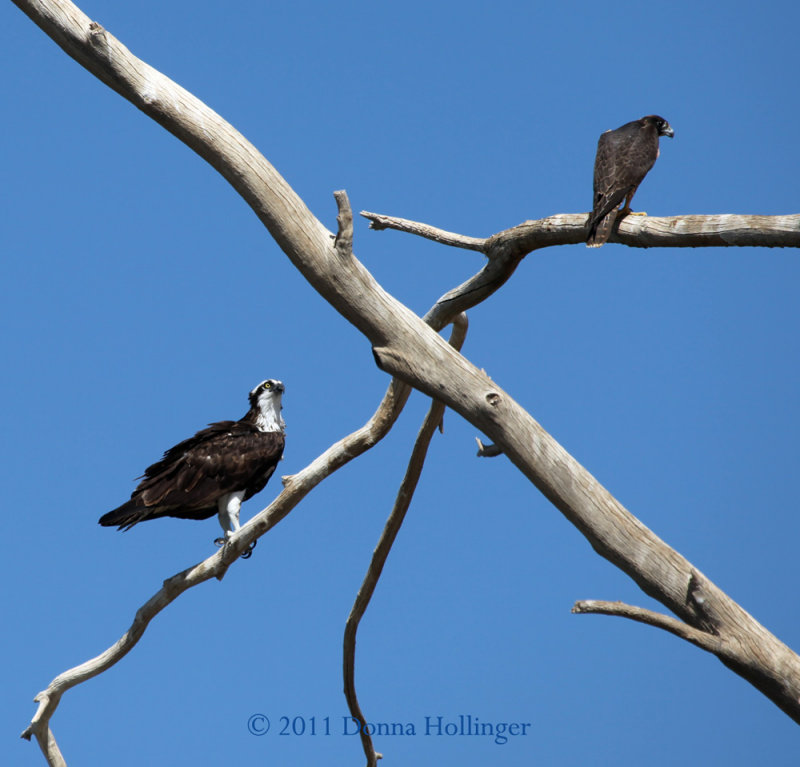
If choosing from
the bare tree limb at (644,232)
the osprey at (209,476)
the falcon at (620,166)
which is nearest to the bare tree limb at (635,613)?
the bare tree limb at (644,232)

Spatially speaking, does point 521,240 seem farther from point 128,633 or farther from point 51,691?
point 51,691

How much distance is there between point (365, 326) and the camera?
180 inches

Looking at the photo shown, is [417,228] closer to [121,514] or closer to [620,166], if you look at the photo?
[620,166]

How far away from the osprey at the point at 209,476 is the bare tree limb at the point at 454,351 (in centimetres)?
242

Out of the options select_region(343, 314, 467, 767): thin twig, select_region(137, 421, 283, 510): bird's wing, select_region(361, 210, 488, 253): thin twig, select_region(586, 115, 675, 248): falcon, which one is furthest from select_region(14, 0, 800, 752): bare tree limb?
select_region(137, 421, 283, 510): bird's wing

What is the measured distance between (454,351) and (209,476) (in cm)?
267

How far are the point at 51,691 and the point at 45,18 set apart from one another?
3.94 metres

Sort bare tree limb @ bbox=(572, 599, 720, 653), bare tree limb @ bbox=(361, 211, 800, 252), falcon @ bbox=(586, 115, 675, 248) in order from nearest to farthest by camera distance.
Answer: bare tree limb @ bbox=(572, 599, 720, 653) → bare tree limb @ bbox=(361, 211, 800, 252) → falcon @ bbox=(586, 115, 675, 248)

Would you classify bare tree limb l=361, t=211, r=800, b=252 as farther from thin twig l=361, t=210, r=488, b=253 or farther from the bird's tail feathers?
the bird's tail feathers

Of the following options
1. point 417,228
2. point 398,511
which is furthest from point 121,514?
point 417,228

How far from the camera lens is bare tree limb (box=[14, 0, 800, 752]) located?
416 cm

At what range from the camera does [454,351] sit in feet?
14.9

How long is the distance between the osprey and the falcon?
9.23ft

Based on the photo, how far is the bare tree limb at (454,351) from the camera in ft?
13.7
